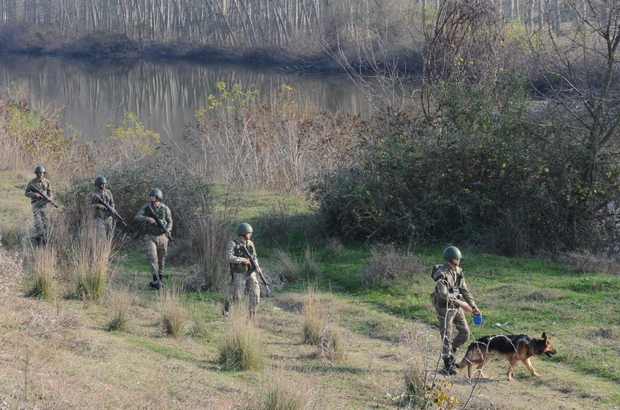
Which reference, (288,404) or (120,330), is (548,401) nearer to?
(288,404)

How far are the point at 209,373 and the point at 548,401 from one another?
3661 millimetres

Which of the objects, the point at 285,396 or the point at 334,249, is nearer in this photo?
the point at 285,396

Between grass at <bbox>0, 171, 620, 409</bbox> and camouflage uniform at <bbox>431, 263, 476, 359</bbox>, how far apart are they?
0.36m

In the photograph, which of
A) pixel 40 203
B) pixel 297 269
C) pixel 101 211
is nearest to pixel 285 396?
pixel 297 269

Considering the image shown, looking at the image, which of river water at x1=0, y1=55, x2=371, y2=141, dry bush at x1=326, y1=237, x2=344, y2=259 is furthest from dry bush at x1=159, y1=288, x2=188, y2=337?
river water at x1=0, y1=55, x2=371, y2=141

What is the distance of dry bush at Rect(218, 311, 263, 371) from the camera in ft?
30.0

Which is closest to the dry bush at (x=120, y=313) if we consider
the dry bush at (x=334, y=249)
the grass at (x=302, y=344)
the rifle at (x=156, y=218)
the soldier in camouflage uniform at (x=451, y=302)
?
the grass at (x=302, y=344)

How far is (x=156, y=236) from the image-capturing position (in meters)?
13.8

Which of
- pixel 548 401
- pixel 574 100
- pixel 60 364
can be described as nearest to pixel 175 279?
pixel 60 364

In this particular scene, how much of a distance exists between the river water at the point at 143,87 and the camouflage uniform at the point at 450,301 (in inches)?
744

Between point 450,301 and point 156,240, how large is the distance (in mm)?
6072

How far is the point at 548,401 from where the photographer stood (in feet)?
28.5

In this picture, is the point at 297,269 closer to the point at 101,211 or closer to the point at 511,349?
the point at 101,211

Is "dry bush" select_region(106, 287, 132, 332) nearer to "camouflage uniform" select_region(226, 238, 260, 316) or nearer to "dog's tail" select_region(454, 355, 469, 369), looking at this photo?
"camouflage uniform" select_region(226, 238, 260, 316)
